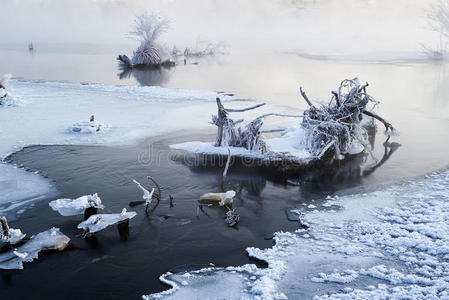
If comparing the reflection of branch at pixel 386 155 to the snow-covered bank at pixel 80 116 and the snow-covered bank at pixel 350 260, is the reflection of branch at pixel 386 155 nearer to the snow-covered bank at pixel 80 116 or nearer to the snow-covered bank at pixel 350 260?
the snow-covered bank at pixel 350 260

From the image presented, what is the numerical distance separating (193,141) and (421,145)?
7.82 metres

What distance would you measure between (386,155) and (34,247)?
35.0ft

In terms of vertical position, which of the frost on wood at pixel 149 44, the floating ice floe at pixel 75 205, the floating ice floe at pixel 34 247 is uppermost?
the frost on wood at pixel 149 44

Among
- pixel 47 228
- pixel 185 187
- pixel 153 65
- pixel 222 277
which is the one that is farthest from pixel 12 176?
pixel 153 65

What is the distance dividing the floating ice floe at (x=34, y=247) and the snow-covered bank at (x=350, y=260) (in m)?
2.30

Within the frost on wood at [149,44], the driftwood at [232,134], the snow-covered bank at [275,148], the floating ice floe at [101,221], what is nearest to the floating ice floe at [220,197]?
the floating ice floe at [101,221]

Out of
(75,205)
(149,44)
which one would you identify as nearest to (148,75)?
(149,44)

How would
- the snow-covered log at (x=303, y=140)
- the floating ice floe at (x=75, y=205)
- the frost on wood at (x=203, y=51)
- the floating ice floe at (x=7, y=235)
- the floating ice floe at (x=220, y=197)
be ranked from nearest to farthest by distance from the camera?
the floating ice floe at (x=7, y=235) → the floating ice floe at (x=75, y=205) → the floating ice floe at (x=220, y=197) → the snow-covered log at (x=303, y=140) → the frost on wood at (x=203, y=51)

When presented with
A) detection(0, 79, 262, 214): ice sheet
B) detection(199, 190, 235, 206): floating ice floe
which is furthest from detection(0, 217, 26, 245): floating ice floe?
detection(199, 190, 235, 206): floating ice floe

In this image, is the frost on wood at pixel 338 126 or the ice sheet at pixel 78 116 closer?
the ice sheet at pixel 78 116

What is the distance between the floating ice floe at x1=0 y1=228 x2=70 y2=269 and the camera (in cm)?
776

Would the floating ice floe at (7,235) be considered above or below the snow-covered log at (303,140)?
below

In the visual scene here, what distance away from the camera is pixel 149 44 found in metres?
40.4

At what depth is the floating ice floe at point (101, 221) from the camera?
28.5ft
